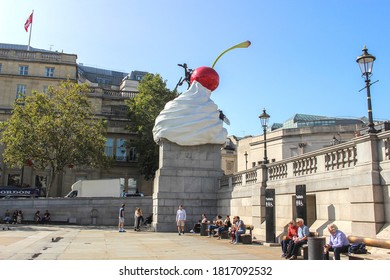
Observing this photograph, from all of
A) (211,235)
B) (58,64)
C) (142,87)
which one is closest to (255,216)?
(211,235)

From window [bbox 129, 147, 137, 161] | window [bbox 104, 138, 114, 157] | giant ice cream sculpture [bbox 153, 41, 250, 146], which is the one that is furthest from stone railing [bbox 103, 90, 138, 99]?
giant ice cream sculpture [bbox 153, 41, 250, 146]

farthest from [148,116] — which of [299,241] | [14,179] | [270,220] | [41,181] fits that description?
[299,241]

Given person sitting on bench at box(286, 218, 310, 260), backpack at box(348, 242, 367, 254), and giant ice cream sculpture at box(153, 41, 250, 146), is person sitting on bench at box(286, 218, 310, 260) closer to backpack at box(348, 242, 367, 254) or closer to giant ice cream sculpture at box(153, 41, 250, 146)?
backpack at box(348, 242, 367, 254)

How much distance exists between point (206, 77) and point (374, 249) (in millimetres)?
17204

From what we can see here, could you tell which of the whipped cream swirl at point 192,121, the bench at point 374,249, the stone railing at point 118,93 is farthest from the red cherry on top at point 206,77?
the stone railing at point 118,93

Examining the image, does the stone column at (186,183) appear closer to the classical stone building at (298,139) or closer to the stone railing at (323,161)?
the stone railing at (323,161)

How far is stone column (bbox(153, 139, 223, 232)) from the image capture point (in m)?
24.2

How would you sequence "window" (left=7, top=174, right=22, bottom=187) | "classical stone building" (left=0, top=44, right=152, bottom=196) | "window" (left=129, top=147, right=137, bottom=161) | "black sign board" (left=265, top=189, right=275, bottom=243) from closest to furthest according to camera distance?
1. "black sign board" (left=265, top=189, right=275, bottom=243)
2. "window" (left=7, top=174, right=22, bottom=187)
3. "classical stone building" (left=0, top=44, right=152, bottom=196)
4. "window" (left=129, top=147, right=137, bottom=161)

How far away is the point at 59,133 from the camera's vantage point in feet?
121

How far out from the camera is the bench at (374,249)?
8.84 metres

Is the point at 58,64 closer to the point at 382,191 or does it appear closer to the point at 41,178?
the point at 41,178

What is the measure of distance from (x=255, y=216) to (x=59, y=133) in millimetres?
24112

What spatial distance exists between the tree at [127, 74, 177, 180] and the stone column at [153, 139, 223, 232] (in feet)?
67.2

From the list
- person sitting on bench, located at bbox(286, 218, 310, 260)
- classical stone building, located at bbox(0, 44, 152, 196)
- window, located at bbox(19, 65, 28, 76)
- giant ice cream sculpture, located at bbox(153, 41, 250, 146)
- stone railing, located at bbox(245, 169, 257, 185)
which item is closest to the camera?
person sitting on bench, located at bbox(286, 218, 310, 260)
